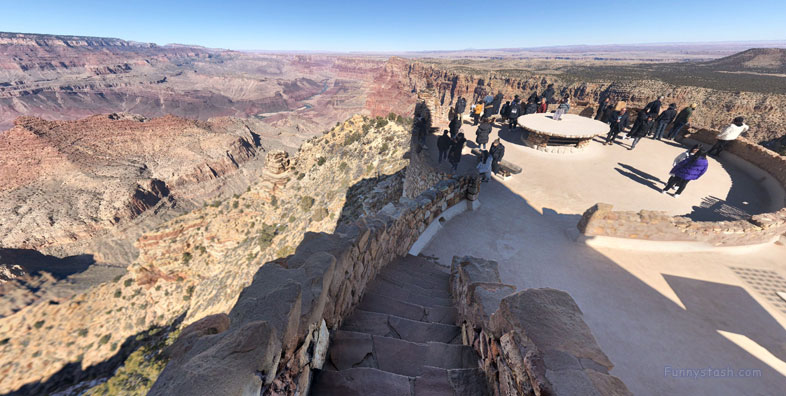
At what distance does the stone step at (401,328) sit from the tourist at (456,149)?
8827mm

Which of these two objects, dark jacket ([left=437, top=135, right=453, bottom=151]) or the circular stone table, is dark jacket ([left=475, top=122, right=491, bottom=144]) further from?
the circular stone table

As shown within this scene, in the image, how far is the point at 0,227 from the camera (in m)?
44.6

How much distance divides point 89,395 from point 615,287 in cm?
2649

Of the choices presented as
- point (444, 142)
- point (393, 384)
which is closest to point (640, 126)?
point (444, 142)

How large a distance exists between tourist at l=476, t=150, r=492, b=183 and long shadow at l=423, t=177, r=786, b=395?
233 cm

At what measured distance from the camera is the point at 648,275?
601 centimetres

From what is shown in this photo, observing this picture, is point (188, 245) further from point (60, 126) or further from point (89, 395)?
point (60, 126)

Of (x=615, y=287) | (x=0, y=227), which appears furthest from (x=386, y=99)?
(x=615, y=287)

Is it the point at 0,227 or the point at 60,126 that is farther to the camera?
the point at 60,126

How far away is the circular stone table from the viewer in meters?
12.2

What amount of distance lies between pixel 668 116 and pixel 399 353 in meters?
18.2

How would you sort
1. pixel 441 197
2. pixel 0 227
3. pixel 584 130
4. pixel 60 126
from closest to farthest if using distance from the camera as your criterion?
pixel 441 197 → pixel 584 130 → pixel 0 227 → pixel 60 126

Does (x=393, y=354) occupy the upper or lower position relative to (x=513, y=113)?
lower

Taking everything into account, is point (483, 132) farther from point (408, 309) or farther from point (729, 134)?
point (408, 309)
